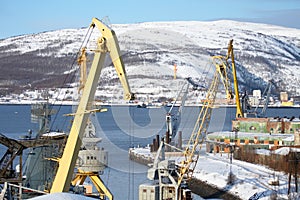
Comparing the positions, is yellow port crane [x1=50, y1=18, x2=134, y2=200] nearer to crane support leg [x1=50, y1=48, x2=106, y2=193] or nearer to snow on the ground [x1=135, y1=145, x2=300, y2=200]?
crane support leg [x1=50, y1=48, x2=106, y2=193]

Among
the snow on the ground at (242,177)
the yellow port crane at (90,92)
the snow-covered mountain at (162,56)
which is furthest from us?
the snow-covered mountain at (162,56)

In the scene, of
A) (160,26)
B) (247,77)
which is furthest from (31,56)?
(247,77)

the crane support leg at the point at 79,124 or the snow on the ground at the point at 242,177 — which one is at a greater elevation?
the crane support leg at the point at 79,124

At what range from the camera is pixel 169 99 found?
51562 mm

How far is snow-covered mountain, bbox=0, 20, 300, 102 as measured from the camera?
186ft

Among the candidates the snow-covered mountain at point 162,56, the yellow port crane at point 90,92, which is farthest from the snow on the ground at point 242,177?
the snow-covered mountain at point 162,56

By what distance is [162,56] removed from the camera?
209 feet

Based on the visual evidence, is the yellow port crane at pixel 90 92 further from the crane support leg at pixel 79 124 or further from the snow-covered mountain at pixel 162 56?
the snow-covered mountain at pixel 162 56

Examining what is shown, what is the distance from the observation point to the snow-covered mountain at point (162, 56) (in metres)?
56.7

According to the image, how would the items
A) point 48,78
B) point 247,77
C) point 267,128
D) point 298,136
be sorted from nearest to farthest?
point 298,136
point 267,128
point 48,78
point 247,77

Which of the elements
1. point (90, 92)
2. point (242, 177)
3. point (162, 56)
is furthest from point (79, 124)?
point (162, 56)

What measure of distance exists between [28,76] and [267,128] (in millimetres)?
49589

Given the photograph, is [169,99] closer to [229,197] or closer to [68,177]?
[229,197]

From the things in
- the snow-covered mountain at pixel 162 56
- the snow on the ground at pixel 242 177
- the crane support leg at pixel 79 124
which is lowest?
the snow on the ground at pixel 242 177
